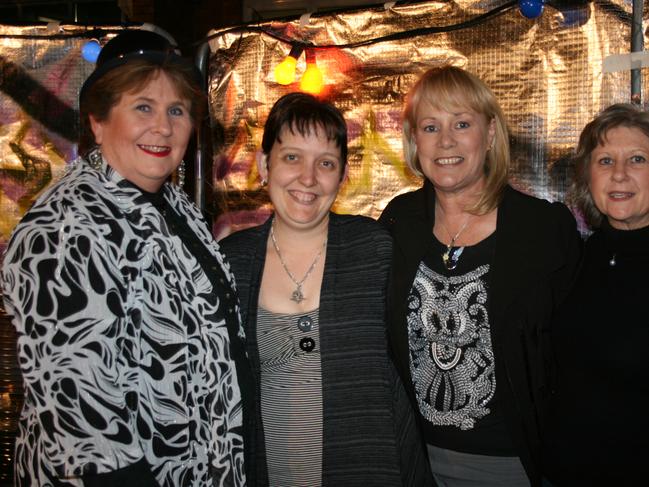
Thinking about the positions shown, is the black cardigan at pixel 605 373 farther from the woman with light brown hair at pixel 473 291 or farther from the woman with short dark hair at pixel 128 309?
the woman with short dark hair at pixel 128 309

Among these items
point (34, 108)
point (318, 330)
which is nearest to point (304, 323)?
point (318, 330)

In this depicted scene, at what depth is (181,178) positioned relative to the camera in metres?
3.57

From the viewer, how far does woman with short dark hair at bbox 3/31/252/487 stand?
4.40ft

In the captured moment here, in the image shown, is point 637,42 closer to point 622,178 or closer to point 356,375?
point 622,178

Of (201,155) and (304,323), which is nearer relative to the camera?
(304,323)

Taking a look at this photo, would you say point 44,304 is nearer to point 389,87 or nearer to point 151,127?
point 151,127

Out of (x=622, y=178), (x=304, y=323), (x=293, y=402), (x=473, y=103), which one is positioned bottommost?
(x=293, y=402)

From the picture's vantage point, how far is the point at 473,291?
6.45ft

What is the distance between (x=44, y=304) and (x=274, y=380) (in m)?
0.84

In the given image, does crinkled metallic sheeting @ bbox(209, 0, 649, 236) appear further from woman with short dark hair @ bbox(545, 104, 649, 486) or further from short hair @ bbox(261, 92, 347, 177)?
short hair @ bbox(261, 92, 347, 177)

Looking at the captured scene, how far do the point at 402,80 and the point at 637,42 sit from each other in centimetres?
116

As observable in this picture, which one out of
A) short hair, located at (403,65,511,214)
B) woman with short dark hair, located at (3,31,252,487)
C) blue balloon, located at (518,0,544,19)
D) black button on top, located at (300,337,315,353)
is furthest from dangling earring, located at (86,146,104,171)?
blue balloon, located at (518,0,544,19)

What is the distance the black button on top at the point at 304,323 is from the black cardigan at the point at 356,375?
0.05 m

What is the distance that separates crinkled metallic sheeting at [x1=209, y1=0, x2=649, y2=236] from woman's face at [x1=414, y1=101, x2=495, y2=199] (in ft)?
Result: 3.23
